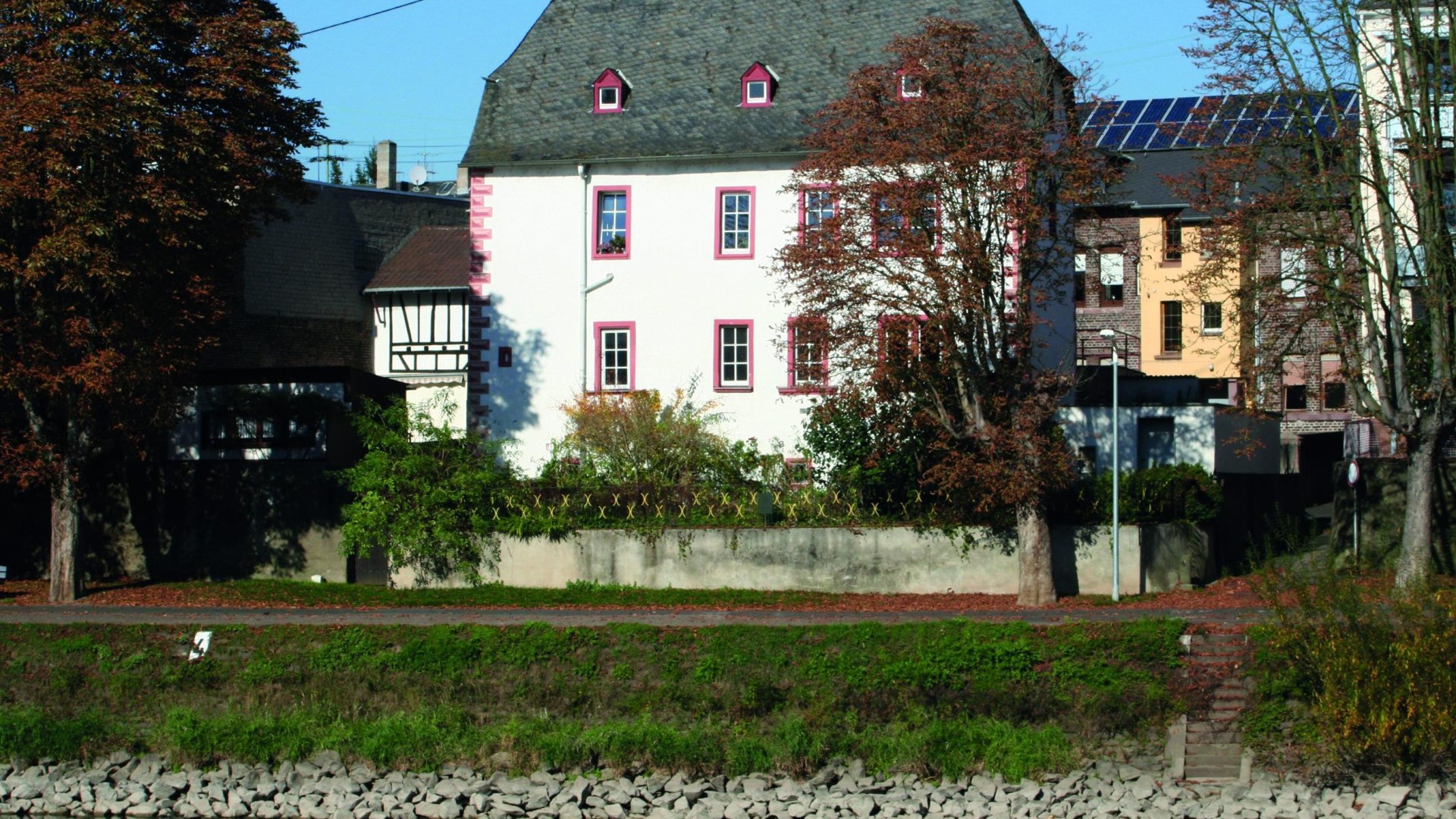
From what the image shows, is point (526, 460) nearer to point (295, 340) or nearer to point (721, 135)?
point (721, 135)

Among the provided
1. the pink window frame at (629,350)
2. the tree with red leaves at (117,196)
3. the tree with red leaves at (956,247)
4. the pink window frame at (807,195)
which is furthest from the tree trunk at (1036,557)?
the tree with red leaves at (117,196)

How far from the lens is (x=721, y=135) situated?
3484 cm

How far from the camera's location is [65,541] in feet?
92.6

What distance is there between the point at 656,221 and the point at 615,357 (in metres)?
3.16

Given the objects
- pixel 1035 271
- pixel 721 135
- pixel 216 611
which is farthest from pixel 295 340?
pixel 1035 271

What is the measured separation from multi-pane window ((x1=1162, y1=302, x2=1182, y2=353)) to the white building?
60.0ft

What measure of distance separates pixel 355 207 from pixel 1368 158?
3235cm

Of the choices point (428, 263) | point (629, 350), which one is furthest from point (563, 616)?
point (428, 263)

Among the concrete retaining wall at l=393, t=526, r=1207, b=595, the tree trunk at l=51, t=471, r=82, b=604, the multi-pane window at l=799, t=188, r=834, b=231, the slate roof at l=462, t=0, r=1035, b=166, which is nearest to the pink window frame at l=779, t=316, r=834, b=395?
the multi-pane window at l=799, t=188, r=834, b=231

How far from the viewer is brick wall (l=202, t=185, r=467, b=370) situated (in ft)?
146

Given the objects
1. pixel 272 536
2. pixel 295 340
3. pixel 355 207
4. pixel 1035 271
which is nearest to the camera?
pixel 1035 271

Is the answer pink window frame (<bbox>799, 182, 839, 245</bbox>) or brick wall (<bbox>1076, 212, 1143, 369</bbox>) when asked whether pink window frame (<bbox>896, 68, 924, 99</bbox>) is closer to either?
pink window frame (<bbox>799, 182, 839, 245</bbox>)

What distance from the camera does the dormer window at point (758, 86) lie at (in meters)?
35.3

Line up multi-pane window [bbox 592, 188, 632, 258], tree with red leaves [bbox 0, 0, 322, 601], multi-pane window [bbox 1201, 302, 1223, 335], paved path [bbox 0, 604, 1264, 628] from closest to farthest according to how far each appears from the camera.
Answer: paved path [bbox 0, 604, 1264, 628]
tree with red leaves [bbox 0, 0, 322, 601]
multi-pane window [bbox 592, 188, 632, 258]
multi-pane window [bbox 1201, 302, 1223, 335]
